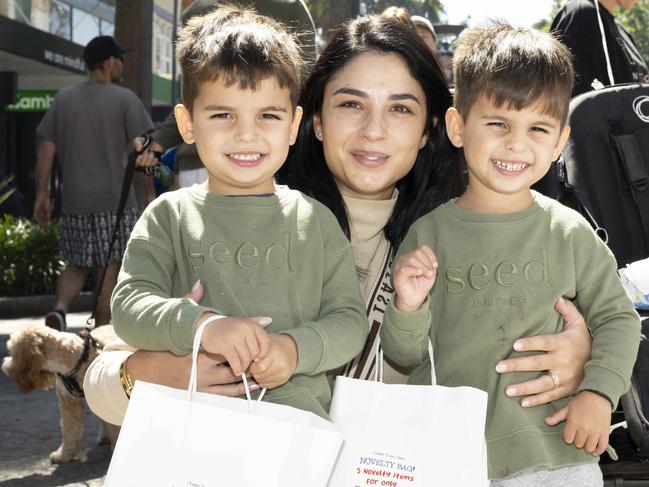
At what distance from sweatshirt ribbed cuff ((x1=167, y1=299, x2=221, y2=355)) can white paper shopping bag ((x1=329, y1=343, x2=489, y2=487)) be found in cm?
38

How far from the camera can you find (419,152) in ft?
11.5

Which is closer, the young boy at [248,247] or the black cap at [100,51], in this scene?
the young boy at [248,247]

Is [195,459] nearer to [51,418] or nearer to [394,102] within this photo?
[394,102]

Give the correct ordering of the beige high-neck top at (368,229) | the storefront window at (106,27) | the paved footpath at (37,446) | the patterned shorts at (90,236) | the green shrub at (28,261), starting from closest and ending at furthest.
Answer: the beige high-neck top at (368,229), the paved footpath at (37,446), the patterned shorts at (90,236), the green shrub at (28,261), the storefront window at (106,27)

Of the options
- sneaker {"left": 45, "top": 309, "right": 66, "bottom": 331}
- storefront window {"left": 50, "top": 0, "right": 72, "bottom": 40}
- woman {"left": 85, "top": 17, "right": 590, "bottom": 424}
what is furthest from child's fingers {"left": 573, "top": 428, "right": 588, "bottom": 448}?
storefront window {"left": 50, "top": 0, "right": 72, "bottom": 40}

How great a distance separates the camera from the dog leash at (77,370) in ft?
18.5

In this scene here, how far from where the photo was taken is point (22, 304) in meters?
12.5

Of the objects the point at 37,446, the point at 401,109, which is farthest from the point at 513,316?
the point at 37,446

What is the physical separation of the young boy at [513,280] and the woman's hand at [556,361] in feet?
0.09

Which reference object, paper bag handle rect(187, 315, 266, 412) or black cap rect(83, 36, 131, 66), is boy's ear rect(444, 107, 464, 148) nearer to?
paper bag handle rect(187, 315, 266, 412)

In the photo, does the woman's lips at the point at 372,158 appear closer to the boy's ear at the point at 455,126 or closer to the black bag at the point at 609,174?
the boy's ear at the point at 455,126

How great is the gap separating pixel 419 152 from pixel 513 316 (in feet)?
3.14

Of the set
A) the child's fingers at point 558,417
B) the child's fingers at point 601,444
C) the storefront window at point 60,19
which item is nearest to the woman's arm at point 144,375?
the child's fingers at point 558,417

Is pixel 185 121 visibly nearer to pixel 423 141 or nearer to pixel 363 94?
pixel 363 94
